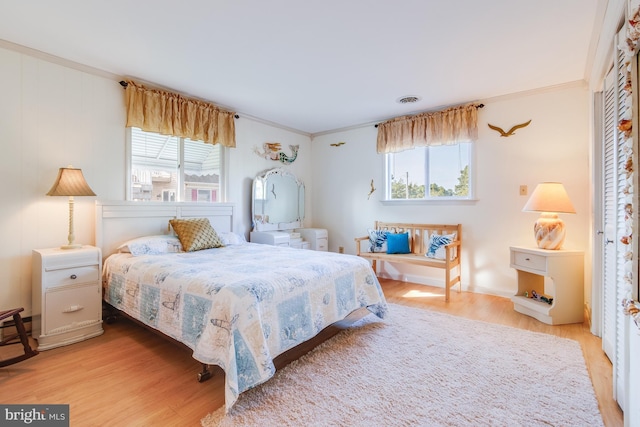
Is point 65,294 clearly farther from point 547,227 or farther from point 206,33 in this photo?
point 547,227

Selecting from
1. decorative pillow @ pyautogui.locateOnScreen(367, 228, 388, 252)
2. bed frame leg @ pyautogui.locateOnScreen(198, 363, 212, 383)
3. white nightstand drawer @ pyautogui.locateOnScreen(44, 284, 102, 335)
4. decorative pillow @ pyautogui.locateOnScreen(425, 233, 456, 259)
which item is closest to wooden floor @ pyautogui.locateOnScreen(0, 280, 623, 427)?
bed frame leg @ pyautogui.locateOnScreen(198, 363, 212, 383)

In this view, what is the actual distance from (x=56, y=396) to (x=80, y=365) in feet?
1.19

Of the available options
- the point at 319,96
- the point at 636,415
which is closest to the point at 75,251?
the point at 319,96

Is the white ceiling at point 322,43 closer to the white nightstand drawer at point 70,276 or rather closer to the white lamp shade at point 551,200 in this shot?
the white lamp shade at point 551,200

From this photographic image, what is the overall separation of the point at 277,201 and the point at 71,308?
9.09 ft

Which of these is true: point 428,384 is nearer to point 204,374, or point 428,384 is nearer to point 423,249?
point 204,374

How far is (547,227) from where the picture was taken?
2.93 m

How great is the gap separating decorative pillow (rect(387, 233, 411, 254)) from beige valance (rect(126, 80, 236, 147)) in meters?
2.47

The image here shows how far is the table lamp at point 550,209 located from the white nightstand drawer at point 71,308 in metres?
4.07

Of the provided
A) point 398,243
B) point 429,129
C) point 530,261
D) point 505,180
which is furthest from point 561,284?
point 429,129

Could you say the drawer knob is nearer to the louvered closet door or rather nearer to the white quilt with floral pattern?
the white quilt with floral pattern

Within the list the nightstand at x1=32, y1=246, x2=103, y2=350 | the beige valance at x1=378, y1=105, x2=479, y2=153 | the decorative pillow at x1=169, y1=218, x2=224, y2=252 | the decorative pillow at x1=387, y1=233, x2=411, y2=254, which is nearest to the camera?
the nightstand at x1=32, y1=246, x2=103, y2=350

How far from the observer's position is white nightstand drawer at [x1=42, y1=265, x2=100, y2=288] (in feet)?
7.57

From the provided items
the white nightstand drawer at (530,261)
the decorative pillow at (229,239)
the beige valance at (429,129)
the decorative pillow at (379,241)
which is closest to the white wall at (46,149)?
the decorative pillow at (229,239)
